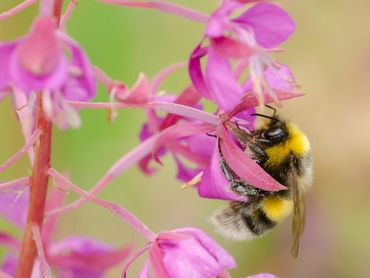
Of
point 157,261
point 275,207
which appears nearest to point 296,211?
point 275,207

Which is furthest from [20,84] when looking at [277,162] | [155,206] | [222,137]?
[155,206]

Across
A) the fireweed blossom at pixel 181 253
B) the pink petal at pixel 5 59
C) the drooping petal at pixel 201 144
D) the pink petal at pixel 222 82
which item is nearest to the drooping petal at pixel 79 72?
the pink petal at pixel 5 59

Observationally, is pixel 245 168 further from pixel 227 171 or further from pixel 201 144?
pixel 201 144

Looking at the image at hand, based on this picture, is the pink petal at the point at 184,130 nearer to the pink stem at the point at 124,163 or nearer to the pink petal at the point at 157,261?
the pink stem at the point at 124,163

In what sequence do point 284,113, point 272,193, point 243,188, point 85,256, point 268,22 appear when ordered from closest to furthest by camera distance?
1. point 268,22
2. point 243,188
3. point 272,193
4. point 85,256
5. point 284,113

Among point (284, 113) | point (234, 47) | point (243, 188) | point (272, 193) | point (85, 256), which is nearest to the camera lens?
point (234, 47)

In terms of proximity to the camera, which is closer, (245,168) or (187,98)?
(245,168)

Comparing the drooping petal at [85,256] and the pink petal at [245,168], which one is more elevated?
the pink petal at [245,168]
